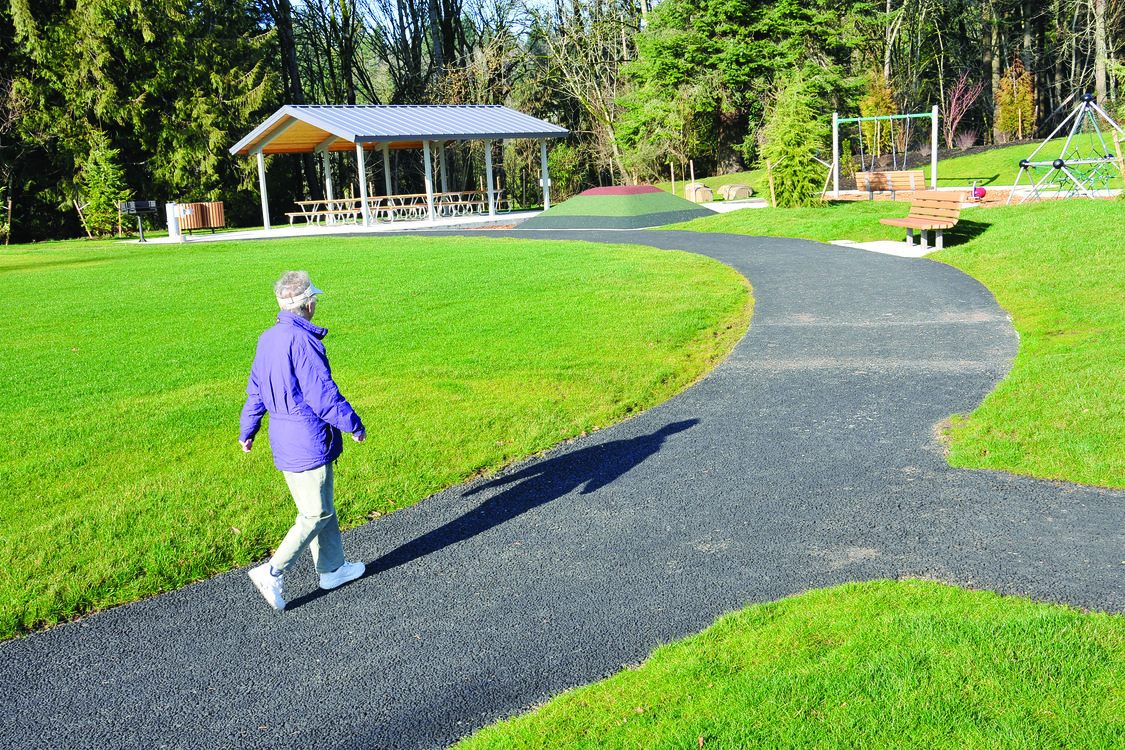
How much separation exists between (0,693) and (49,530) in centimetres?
189

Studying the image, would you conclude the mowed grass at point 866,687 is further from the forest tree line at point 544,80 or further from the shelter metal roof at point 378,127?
the shelter metal roof at point 378,127

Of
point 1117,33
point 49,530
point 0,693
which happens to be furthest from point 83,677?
point 1117,33

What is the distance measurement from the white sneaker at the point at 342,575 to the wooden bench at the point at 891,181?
27013 mm

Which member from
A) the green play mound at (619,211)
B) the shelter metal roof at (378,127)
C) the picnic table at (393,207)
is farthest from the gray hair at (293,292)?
the picnic table at (393,207)

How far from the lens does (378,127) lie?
3294 centimetres

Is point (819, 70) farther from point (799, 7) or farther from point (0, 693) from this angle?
point (0, 693)

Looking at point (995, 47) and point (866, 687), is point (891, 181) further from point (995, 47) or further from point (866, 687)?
point (866, 687)

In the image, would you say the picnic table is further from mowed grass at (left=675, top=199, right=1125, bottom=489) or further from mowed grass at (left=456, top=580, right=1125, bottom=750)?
mowed grass at (left=456, top=580, right=1125, bottom=750)

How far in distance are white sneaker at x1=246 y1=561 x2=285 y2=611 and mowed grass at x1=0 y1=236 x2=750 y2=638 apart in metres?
0.67

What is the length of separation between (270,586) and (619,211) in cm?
2472

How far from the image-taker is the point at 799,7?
39.2 m

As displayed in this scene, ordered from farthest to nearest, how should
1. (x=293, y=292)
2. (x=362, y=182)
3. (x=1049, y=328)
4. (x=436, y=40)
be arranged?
1. (x=436, y=40)
2. (x=362, y=182)
3. (x=1049, y=328)
4. (x=293, y=292)

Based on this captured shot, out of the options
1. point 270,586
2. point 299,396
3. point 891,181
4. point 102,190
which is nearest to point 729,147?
point 891,181

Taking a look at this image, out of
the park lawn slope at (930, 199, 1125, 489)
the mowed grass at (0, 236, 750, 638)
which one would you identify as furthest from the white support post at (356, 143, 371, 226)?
the park lawn slope at (930, 199, 1125, 489)
